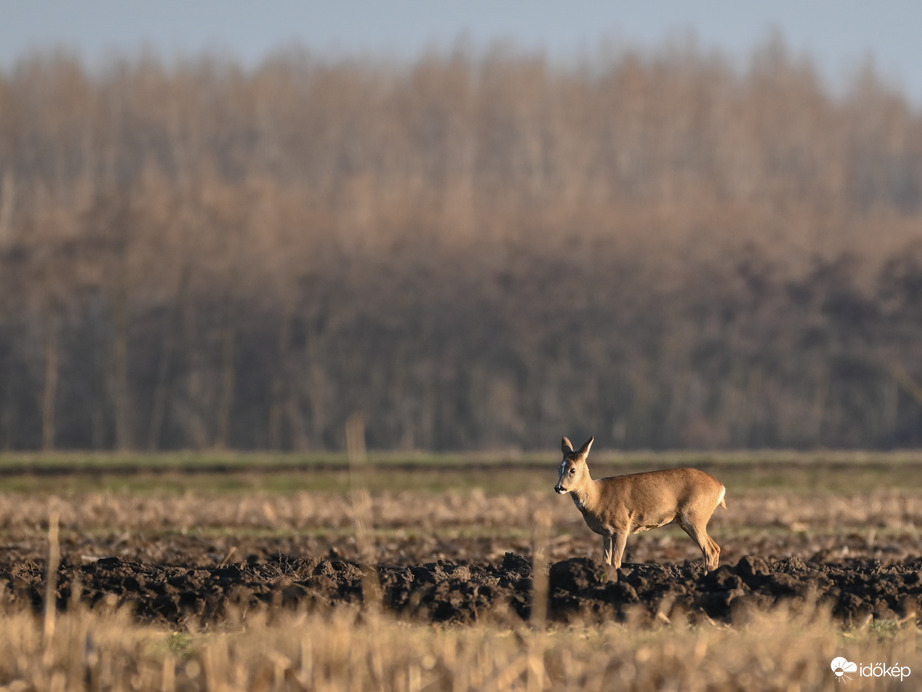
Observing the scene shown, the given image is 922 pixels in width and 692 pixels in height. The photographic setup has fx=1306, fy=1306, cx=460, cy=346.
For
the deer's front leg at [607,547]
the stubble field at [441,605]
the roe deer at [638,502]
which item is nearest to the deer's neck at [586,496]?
the roe deer at [638,502]

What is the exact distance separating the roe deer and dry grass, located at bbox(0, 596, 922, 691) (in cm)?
540

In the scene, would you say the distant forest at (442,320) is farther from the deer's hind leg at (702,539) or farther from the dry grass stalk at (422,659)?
the dry grass stalk at (422,659)

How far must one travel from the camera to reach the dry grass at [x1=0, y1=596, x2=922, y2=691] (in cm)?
788

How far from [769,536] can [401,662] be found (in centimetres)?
1233

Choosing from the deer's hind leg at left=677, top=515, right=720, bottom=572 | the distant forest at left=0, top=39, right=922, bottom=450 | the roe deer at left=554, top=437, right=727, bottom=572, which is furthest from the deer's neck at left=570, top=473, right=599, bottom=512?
the distant forest at left=0, top=39, right=922, bottom=450

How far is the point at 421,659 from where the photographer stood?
8.25 meters

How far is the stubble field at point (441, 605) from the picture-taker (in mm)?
8047

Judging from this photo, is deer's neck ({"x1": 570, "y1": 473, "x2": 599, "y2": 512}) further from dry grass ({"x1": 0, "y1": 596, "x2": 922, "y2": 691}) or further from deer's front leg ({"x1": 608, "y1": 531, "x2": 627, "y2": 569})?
dry grass ({"x1": 0, "y1": 596, "x2": 922, "y2": 691})

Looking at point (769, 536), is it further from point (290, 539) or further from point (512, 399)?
point (512, 399)

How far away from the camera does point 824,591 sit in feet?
36.8

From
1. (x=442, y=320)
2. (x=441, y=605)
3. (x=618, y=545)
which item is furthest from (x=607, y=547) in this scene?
(x=442, y=320)

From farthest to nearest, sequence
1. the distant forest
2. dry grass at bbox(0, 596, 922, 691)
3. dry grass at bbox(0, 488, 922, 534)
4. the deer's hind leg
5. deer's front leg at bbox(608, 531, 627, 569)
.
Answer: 1. the distant forest
2. dry grass at bbox(0, 488, 922, 534)
3. the deer's hind leg
4. deer's front leg at bbox(608, 531, 627, 569)
5. dry grass at bbox(0, 596, 922, 691)

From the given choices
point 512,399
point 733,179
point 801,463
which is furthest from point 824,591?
point 733,179

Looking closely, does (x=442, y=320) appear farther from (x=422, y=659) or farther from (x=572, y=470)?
(x=422, y=659)
